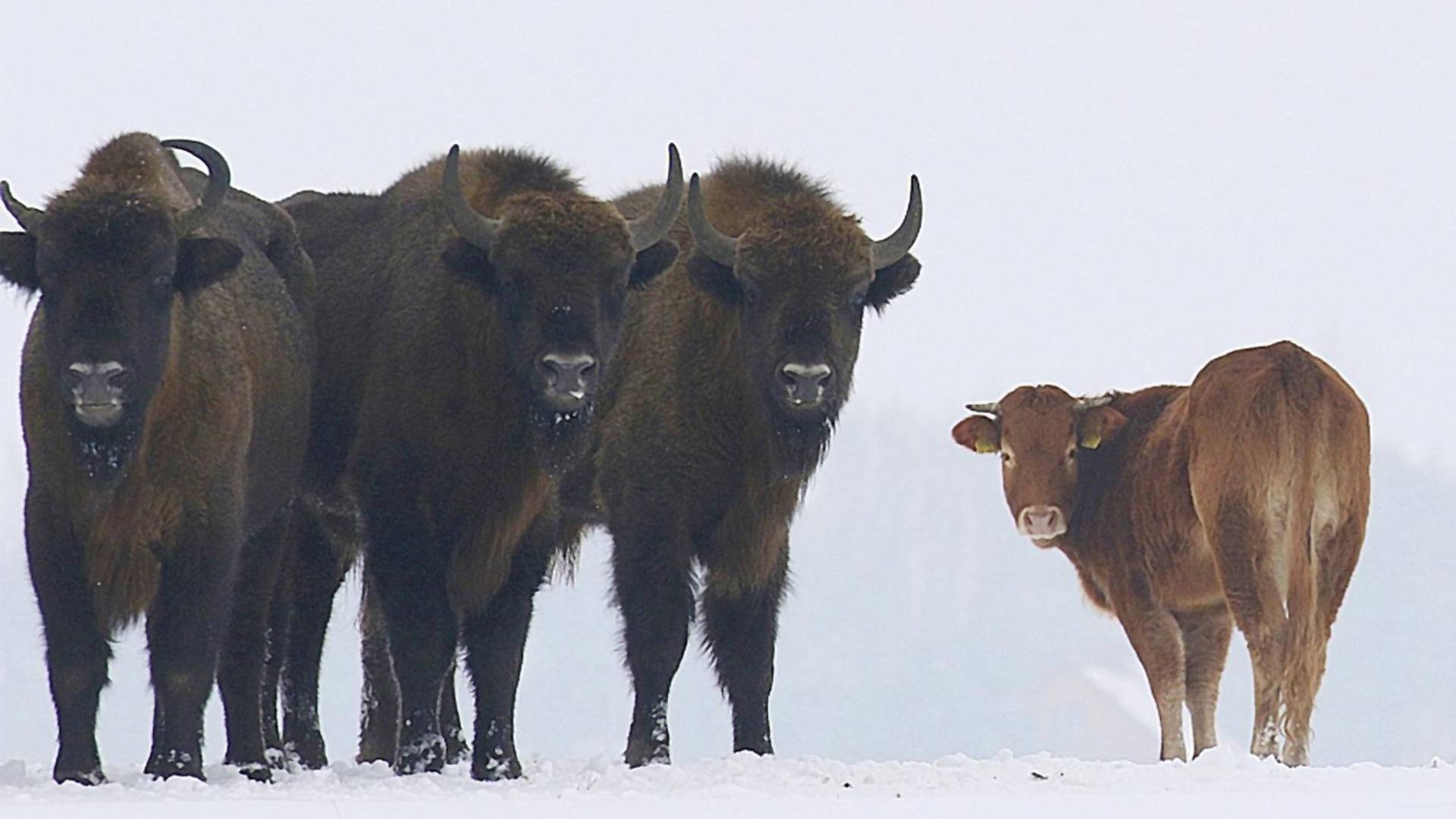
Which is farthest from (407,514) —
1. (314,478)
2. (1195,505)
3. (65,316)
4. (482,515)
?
(1195,505)

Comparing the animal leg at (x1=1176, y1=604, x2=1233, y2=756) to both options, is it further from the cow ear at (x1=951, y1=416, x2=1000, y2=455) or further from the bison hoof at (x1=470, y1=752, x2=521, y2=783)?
the bison hoof at (x1=470, y1=752, x2=521, y2=783)

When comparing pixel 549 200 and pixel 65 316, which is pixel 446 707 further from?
pixel 65 316

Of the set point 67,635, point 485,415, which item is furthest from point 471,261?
point 67,635

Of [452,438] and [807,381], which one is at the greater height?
[807,381]

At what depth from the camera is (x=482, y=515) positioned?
12297 millimetres

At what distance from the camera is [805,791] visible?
1083 centimetres

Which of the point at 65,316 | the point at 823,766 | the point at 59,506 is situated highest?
the point at 65,316

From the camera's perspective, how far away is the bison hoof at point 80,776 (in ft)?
35.8

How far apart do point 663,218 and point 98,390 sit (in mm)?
3092

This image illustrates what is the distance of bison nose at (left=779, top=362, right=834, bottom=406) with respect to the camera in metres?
12.3

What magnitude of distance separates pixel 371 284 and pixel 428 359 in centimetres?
106

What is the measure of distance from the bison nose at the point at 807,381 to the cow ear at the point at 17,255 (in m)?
3.44

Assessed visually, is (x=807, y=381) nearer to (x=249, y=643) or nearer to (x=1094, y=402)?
(x=249, y=643)

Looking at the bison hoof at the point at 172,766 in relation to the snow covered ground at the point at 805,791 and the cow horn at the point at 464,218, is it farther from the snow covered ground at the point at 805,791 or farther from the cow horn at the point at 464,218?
the cow horn at the point at 464,218
